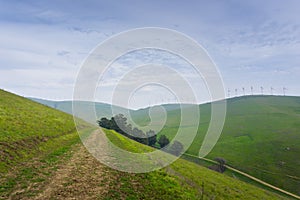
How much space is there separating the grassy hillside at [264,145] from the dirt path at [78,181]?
6336 cm

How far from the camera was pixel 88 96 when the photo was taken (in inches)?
667

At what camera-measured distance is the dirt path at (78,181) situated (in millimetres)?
16203

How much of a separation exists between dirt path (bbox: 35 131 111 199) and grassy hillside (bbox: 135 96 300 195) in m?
63.4

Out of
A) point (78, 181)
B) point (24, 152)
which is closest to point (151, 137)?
point (24, 152)

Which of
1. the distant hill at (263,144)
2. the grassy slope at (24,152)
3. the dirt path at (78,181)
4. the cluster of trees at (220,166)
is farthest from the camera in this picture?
the cluster of trees at (220,166)

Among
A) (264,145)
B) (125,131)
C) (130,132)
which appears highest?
(125,131)

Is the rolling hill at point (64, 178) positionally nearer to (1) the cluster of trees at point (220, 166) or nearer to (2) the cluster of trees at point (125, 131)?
(2) the cluster of trees at point (125, 131)

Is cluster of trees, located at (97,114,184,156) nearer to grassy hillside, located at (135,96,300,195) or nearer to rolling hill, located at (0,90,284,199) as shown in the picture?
grassy hillside, located at (135,96,300,195)

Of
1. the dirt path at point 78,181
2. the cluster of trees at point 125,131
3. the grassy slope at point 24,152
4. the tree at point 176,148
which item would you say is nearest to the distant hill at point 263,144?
the cluster of trees at point 125,131

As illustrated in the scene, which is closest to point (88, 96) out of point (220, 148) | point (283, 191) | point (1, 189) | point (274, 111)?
point (1, 189)

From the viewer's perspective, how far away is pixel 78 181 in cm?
1891

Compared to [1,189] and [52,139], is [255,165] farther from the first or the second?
[1,189]

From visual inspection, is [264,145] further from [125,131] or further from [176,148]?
[125,131]

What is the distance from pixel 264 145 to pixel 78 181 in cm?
10822
